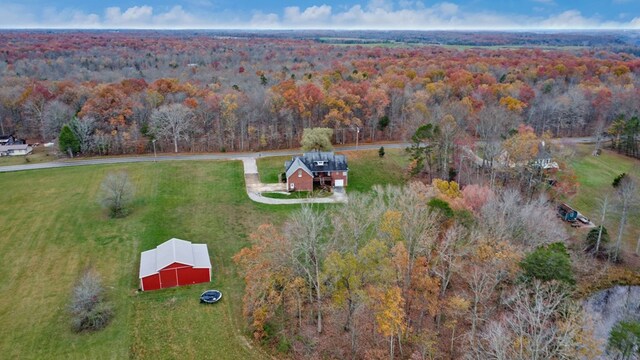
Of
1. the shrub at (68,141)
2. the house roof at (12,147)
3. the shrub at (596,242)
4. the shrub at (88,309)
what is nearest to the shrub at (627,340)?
the shrub at (596,242)

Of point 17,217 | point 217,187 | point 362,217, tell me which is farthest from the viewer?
point 217,187

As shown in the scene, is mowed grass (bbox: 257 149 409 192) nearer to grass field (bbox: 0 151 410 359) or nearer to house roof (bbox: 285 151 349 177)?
grass field (bbox: 0 151 410 359)

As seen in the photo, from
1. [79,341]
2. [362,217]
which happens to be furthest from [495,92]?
[79,341]

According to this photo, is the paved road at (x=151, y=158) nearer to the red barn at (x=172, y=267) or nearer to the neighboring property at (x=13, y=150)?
the neighboring property at (x=13, y=150)

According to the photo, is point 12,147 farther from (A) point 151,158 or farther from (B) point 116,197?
(B) point 116,197

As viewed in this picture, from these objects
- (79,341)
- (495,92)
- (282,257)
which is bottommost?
(79,341)

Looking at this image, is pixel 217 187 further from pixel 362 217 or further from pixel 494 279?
pixel 494 279

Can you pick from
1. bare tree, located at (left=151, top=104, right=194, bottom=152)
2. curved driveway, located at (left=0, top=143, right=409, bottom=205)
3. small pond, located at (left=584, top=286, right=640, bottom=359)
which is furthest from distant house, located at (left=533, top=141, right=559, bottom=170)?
bare tree, located at (left=151, top=104, right=194, bottom=152)

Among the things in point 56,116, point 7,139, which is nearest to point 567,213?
point 56,116
